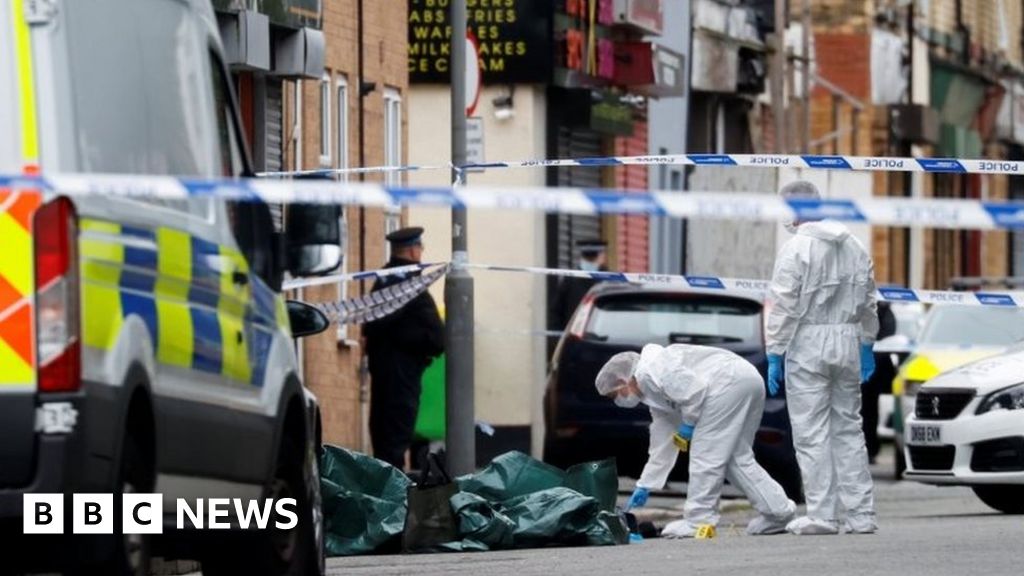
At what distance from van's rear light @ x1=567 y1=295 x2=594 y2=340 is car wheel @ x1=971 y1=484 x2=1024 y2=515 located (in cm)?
287

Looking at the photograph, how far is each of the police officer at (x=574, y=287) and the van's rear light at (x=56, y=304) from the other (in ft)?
57.1

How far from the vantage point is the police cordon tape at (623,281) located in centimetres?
1759

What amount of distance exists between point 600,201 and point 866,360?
27.0 ft

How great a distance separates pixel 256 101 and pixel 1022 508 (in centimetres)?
635

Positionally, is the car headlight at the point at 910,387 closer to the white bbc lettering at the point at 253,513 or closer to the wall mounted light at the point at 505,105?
the wall mounted light at the point at 505,105

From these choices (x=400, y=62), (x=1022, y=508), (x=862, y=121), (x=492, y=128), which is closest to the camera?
(x=1022, y=508)

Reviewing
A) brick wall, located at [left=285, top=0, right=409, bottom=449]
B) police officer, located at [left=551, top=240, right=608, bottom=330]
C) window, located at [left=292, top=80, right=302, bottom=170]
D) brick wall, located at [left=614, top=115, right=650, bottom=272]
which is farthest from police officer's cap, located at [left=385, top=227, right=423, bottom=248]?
brick wall, located at [left=614, top=115, right=650, bottom=272]

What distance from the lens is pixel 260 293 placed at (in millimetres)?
11492

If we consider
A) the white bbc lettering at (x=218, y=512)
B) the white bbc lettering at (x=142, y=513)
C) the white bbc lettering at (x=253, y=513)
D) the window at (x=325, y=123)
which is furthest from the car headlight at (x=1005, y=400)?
the white bbc lettering at (x=142, y=513)

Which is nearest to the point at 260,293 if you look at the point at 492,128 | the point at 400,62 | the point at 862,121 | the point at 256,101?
the point at 256,101

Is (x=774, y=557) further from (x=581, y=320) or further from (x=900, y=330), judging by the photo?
(x=900, y=330)

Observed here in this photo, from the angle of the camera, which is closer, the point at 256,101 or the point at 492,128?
the point at 256,101

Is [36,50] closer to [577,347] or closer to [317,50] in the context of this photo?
[577,347]

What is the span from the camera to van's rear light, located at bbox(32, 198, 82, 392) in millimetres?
9102
